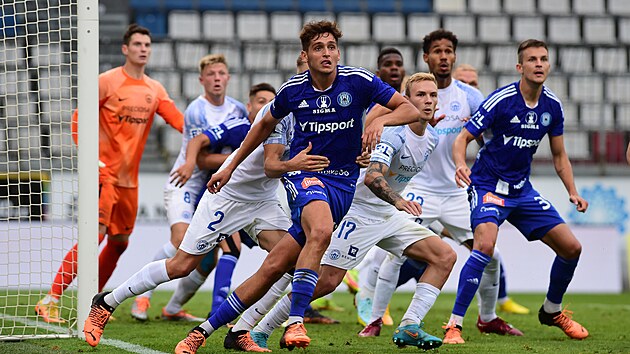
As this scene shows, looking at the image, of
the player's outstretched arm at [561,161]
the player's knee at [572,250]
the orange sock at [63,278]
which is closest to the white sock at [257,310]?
the orange sock at [63,278]

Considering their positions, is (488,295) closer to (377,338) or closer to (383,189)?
(377,338)

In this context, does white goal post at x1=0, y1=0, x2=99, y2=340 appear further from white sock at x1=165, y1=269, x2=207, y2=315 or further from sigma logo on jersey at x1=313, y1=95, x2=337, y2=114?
sigma logo on jersey at x1=313, y1=95, x2=337, y2=114

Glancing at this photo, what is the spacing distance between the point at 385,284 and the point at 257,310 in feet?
6.99

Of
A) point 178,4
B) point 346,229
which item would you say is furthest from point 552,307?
point 178,4

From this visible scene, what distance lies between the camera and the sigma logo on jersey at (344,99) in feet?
20.4

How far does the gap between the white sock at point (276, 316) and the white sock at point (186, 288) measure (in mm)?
2760

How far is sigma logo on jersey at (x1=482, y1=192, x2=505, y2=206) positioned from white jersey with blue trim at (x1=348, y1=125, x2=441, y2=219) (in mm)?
703

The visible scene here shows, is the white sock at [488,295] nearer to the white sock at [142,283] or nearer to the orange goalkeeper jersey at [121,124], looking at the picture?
the white sock at [142,283]

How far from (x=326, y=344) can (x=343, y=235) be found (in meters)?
0.79

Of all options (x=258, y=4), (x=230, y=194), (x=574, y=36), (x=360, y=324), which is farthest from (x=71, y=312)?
(x=574, y=36)

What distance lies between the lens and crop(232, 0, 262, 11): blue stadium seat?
21547 millimetres

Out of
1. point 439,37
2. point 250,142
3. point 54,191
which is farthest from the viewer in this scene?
point 439,37

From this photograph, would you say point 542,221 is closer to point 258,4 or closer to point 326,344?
point 326,344

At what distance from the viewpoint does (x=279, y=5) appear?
21.7 meters
